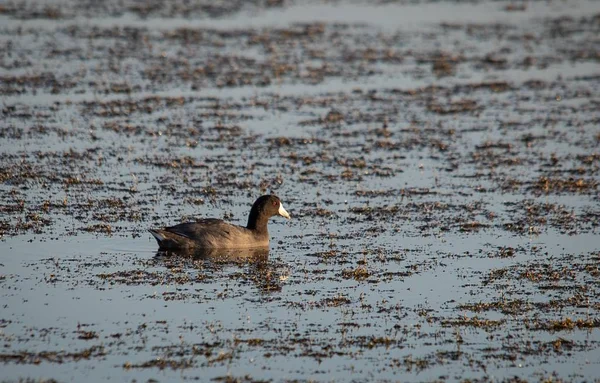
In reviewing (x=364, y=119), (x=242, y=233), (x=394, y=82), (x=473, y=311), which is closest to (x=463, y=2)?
(x=394, y=82)

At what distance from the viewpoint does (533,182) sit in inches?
759

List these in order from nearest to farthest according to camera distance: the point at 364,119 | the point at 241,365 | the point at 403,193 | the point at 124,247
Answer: the point at 241,365, the point at 124,247, the point at 403,193, the point at 364,119

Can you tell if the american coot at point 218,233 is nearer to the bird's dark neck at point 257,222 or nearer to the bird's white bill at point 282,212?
the bird's dark neck at point 257,222

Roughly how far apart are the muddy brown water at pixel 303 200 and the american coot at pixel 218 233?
326mm

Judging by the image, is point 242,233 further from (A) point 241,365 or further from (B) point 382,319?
(A) point 241,365

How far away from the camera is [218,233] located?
1548 cm

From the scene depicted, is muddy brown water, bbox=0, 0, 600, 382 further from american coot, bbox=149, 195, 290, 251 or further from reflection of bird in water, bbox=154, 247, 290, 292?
american coot, bbox=149, 195, 290, 251

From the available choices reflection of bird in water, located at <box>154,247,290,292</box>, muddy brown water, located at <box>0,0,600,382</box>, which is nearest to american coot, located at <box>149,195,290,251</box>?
reflection of bird in water, located at <box>154,247,290,292</box>

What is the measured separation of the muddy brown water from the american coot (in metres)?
0.33

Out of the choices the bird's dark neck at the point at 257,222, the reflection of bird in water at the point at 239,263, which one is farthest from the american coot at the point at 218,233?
the reflection of bird in water at the point at 239,263

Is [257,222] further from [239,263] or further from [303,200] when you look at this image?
[303,200]

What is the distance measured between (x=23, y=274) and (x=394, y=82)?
1684 centimetres

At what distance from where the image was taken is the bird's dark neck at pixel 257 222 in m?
16.0

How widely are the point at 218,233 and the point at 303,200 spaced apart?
9.36ft
